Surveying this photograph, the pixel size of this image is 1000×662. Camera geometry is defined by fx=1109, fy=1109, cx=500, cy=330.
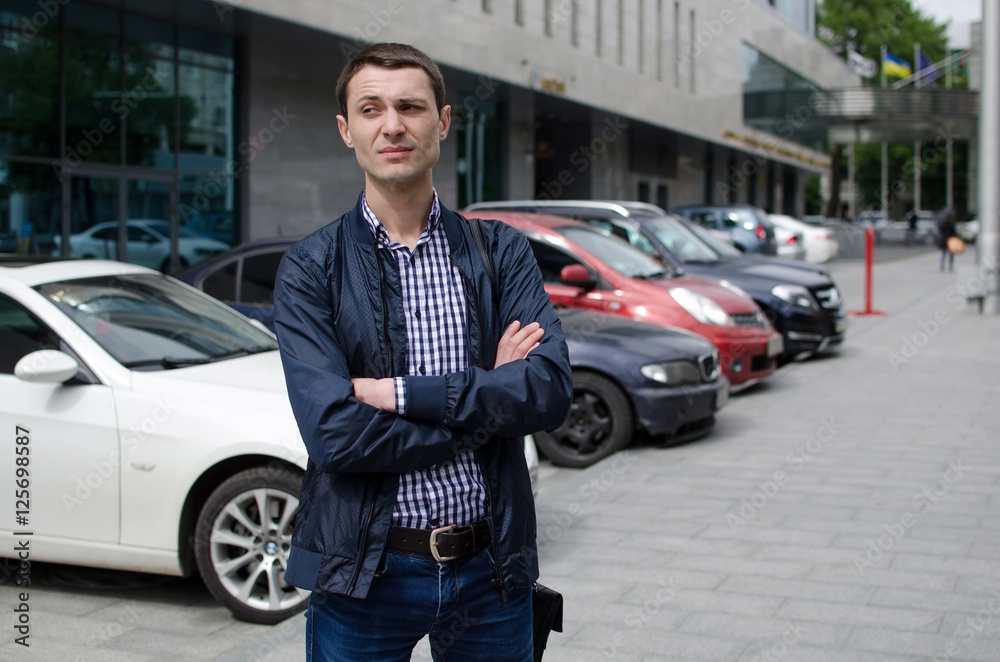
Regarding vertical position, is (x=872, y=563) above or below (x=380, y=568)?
below

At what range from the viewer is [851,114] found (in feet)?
146

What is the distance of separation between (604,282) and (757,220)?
14637mm

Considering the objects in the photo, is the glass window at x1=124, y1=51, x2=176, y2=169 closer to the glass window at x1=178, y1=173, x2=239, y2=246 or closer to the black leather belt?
the glass window at x1=178, y1=173, x2=239, y2=246

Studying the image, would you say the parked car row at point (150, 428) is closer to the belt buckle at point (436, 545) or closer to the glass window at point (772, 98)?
the belt buckle at point (436, 545)

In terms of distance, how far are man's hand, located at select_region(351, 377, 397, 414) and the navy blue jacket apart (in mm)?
25

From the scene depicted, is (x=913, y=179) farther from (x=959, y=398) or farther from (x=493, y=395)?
(x=493, y=395)

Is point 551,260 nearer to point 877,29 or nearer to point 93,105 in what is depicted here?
point 93,105

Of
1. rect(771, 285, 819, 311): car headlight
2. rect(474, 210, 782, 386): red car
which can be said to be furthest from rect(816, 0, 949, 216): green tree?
rect(474, 210, 782, 386): red car

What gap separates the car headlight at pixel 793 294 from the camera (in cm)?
1188

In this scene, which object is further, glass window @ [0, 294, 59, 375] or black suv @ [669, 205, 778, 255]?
black suv @ [669, 205, 778, 255]

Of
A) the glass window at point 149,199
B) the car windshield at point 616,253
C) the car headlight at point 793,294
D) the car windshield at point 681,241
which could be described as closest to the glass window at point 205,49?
the glass window at point 149,199

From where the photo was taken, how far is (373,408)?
206cm

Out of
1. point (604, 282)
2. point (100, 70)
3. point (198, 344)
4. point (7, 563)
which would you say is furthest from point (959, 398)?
point (100, 70)

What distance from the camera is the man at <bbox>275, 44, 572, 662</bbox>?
2.06m
